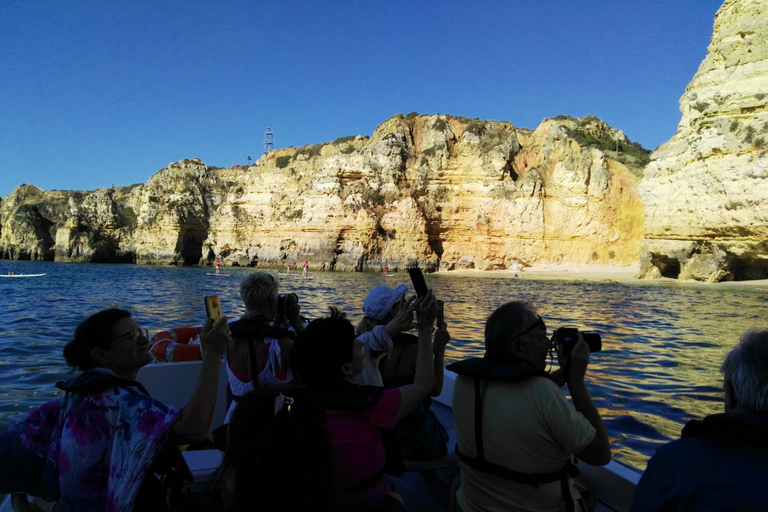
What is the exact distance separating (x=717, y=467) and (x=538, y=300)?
2071cm

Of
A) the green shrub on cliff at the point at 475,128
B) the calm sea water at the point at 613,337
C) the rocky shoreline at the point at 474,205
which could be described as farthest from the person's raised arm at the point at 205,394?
the green shrub on cliff at the point at 475,128

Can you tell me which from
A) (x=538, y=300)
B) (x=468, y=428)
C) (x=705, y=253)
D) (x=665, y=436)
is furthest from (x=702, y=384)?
(x=705, y=253)

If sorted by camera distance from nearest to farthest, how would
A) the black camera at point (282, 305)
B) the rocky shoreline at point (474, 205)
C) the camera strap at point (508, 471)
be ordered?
the camera strap at point (508, 471)
the black camera at point (282, 305)
the rocky shoreline at point (474, 205)

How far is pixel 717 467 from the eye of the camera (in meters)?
1.47

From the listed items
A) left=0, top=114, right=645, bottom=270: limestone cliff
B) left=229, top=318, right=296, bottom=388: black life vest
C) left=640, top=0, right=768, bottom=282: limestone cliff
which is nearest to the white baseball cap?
left=229, top=318, right=296, bottom=388: black life vest

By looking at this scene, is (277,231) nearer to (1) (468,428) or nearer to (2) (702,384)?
(2) (702,384)

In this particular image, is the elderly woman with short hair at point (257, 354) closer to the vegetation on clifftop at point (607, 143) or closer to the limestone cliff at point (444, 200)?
the limestone cliff at point (444, 200)

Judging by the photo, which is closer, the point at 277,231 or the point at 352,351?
the point at 352,351

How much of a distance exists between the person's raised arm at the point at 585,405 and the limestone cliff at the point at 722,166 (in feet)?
98.8

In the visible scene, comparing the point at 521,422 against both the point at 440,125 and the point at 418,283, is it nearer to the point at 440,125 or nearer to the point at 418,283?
the point at 418,283

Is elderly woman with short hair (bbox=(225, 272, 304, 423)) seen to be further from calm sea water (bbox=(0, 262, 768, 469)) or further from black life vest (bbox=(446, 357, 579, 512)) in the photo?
calm sea water (bbox=(0, 262, 768, 469))

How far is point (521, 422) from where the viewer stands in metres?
2.16

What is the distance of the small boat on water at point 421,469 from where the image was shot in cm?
273

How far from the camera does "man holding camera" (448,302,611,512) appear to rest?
2.14 m
